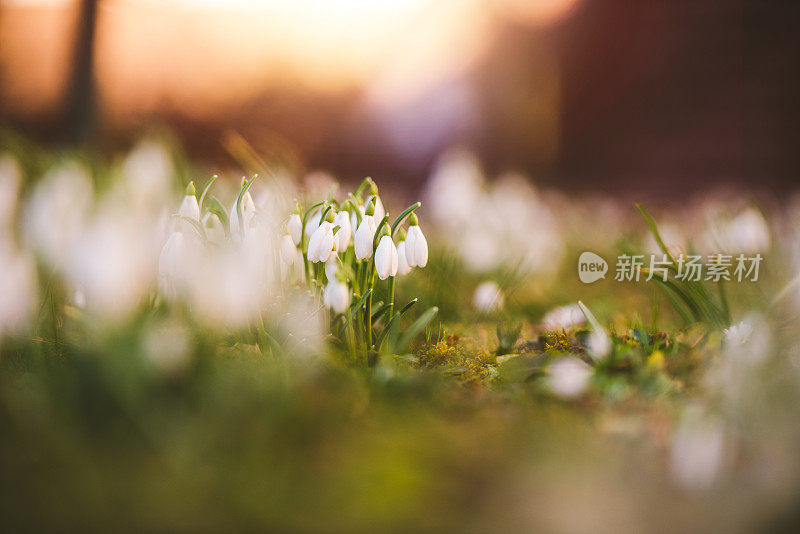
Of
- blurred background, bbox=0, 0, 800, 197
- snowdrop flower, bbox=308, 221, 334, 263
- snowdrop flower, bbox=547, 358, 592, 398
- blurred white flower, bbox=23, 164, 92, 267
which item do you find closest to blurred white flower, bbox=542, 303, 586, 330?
snowdrop flower, bbox=547, 358, 592, 398

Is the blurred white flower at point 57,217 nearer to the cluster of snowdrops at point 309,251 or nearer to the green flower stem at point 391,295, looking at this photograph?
the cluster of snowdrops at point 309,251

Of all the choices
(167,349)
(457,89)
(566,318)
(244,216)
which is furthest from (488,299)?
(457,89)

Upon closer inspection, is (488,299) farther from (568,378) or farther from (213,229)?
(213,229)

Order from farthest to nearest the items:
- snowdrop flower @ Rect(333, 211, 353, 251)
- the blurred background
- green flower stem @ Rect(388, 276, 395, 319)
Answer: the blurred background < green flower stem @ Rect(388, 276, 395, 319) < snowdrop flower @ Rect(333, 211, 353, 251)

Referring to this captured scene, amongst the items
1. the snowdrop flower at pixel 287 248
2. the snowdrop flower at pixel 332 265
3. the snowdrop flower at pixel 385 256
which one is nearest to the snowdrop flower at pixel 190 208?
the snowdrop flower at pixel 287 248

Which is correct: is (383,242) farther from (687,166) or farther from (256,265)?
(687,166)

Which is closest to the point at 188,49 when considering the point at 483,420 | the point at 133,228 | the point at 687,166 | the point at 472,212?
the point at 472,212

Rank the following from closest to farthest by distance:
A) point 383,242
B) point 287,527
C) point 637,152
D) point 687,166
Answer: point 287,527
point 383,242
point 687,166
point 637,152

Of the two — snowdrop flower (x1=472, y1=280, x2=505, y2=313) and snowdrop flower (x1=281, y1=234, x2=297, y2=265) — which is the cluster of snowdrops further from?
snowdrop flower (x1=472, y1=280, x2=505, y2=313)
